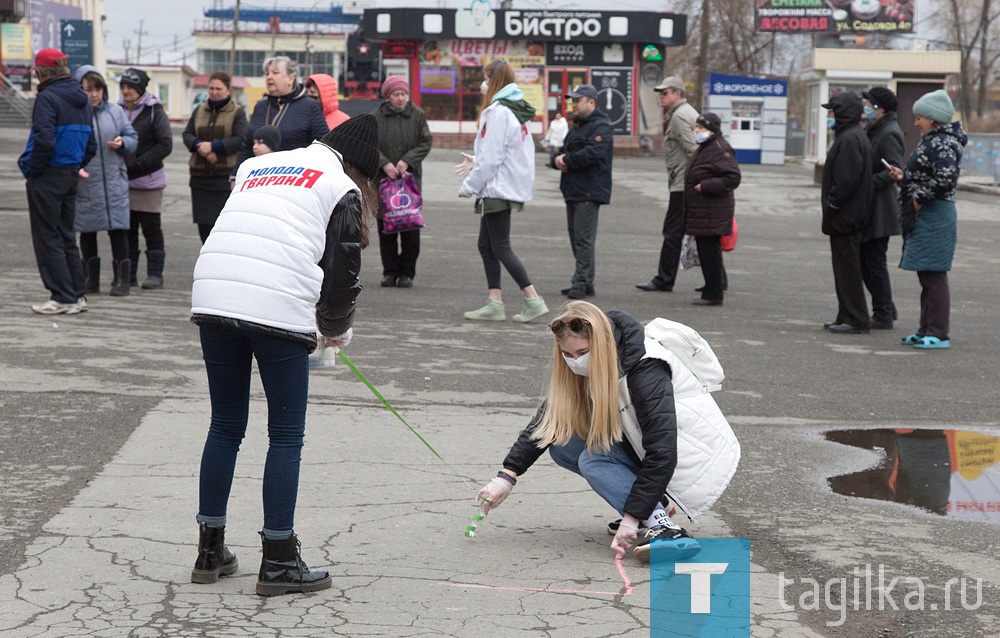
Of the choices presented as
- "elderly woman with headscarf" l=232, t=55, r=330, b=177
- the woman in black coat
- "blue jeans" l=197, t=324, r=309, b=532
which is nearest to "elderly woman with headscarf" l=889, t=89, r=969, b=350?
the woman in black coat

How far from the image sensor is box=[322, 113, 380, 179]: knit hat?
4.23 metres

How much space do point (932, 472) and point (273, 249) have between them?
3528 mm

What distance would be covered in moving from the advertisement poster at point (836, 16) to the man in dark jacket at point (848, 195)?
40.7m

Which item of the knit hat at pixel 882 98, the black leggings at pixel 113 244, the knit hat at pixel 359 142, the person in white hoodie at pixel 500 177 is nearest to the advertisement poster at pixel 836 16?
the knit hat at pixel 882 98

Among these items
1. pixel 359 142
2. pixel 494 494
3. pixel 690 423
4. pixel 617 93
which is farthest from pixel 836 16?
pixel 359 142

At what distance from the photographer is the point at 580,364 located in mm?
4449

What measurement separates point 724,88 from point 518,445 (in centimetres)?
3513

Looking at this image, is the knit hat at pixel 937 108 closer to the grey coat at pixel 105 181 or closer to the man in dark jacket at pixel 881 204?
the man in dark jacket at pixel 881 204

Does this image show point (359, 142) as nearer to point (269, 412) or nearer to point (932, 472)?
point (269, 412)

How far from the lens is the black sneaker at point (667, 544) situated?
14.5ft

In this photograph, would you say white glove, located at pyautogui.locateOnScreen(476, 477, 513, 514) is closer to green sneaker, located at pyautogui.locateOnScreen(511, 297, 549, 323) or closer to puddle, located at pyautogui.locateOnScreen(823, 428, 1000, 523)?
puddle, located at pyautogui.locateOnScreen(823, 428, 1000, 523)

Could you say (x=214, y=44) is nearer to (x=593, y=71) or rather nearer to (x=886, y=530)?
(x=593, y=71)

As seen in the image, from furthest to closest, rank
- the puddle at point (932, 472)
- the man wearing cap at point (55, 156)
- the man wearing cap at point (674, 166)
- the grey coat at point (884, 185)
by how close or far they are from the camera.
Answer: the man wearing cap at point (674, 166) → the grey coat at point (884, 185) → the man wearing cap at point (55, 156) → the puddle at point (932, 472)

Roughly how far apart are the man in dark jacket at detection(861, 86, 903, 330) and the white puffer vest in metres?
6.38
